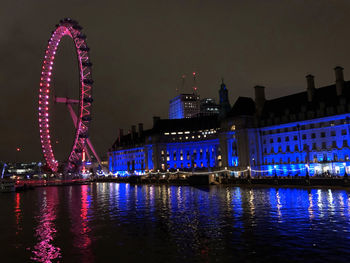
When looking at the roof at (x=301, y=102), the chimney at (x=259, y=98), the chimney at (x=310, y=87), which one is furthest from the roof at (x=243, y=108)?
the chimney at (x=310, y=87)

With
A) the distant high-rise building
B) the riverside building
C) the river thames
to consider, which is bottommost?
the river thames

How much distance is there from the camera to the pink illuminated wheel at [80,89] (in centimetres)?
9356

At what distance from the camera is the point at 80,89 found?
10000cm

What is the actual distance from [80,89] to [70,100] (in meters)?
13.0

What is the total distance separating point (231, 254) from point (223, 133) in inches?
4028

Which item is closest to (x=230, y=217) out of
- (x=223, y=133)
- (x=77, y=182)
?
(x=223, y=133)

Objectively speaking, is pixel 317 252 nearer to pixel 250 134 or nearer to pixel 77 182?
pixel 250 134

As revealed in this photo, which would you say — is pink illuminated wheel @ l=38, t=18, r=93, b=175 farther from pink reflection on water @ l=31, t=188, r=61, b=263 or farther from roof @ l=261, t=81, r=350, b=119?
pink reflection on water @ l=31, t=188, r=61, b=263

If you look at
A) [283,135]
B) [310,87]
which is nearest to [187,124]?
[283,135]

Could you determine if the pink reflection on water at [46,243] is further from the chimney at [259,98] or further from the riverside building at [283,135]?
the chimney at [259,98]

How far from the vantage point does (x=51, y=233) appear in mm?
27609

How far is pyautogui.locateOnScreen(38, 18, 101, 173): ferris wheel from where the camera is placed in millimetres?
93562

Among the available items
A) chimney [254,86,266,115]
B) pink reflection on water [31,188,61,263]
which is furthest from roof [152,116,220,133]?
pink reflection on water [31,188,61,263]

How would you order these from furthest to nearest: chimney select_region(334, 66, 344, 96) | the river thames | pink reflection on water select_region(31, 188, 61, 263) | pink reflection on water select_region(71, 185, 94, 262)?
chimney select_region(334, 66, 344, 96)
pink reflection on water select_region(71, 185, 94, 262)
pink reflection on water select_region(31, 188, 61, 263)
the river thames
